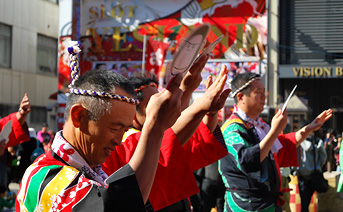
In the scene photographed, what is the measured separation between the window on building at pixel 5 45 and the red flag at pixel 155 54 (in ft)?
19.8

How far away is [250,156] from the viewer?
13.1 ft

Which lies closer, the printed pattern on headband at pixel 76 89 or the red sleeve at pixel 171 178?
the printed pattern on headband at pixel 76 89

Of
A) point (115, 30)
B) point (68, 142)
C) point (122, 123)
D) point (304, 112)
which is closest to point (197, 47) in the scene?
point (122, 123)

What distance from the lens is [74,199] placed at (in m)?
1.74

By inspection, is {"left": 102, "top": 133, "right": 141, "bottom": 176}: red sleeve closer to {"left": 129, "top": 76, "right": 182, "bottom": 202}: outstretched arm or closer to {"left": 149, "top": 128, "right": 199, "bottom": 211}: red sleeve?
{"left": 149, "top": 128, "right": 199, "bottom": 211}: red sleeve

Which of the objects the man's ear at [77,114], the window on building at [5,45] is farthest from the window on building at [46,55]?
the man's ear at [77,114]

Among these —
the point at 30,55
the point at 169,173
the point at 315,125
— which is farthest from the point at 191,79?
the point at 30,55

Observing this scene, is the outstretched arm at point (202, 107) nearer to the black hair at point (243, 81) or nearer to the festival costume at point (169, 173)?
the festival costume at point (169, 173)

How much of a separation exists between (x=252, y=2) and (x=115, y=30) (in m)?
5.04

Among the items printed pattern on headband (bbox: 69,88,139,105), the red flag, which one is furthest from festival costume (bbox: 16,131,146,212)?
the red flag

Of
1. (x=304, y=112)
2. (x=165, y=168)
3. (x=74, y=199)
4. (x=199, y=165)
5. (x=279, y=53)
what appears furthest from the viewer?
(x=279, y=53)

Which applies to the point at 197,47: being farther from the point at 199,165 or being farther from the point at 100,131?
the point at 199,165

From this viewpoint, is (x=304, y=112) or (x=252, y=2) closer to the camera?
(x=304, y=112)

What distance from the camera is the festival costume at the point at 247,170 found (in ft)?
13.4
